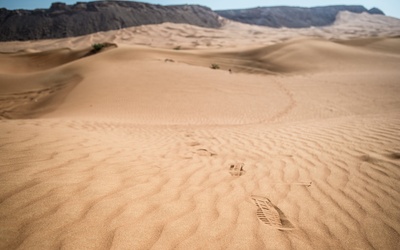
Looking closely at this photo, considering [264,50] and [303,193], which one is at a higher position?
[264,50]

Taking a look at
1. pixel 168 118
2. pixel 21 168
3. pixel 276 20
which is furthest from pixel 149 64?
pixel 276 20

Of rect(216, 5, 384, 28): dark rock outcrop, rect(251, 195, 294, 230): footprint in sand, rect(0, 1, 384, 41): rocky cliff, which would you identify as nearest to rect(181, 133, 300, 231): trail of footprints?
rect(251, 195, 294, 230): footprint in sand

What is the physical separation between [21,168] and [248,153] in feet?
10.1

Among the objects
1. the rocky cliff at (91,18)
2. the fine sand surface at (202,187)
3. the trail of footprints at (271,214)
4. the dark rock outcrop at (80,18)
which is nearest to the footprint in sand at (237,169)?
the fine sand surface at (202,187)

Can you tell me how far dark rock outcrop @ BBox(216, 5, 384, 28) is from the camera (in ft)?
217

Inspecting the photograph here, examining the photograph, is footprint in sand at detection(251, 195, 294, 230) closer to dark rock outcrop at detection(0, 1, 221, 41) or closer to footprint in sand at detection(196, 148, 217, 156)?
footprint in sand at detection(196, 148, 217, 156)

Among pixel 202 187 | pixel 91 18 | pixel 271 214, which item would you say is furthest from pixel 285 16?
pixel 271 214

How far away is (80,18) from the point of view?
45.7 meters

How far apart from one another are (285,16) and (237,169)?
258ft

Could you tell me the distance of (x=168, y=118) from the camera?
7.86 metres

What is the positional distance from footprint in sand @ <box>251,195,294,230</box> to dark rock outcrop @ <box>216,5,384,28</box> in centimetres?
7112

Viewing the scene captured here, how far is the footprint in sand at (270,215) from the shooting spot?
6.39 ft

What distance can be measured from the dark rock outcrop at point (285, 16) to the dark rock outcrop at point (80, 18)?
18.2m

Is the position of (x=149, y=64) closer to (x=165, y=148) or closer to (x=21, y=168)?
(x=165, y=148)
